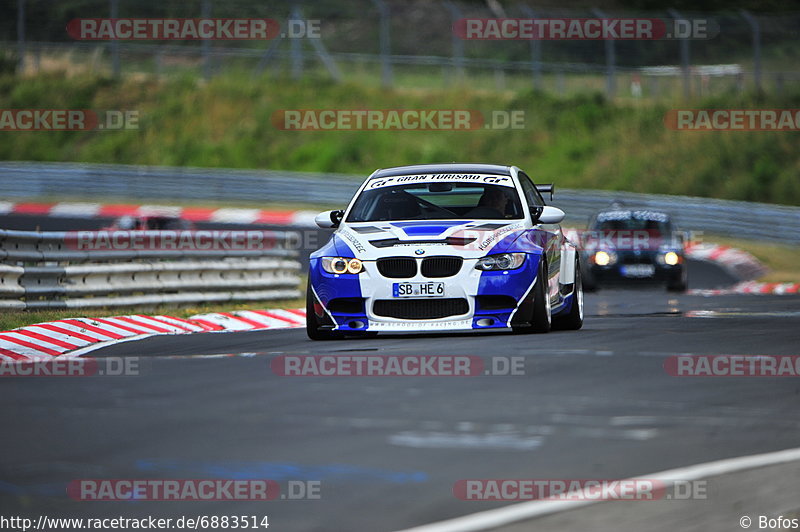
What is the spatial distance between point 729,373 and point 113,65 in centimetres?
3915

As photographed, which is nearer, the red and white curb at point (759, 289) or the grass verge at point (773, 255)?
the red and white curb at point (759, 289)

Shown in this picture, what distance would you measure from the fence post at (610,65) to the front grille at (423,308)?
1035 inches

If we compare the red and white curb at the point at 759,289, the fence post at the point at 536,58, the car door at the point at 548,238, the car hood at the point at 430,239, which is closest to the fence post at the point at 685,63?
the fence post at the point at 536,58

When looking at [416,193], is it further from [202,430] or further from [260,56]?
[260,56]

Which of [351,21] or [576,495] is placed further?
[351,21]

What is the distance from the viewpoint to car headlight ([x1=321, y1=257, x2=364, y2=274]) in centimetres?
1162

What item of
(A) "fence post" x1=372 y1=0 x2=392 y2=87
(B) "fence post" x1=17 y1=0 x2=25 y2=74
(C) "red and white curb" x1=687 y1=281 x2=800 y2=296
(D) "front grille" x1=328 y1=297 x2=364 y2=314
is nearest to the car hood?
(D) "front grille" x1=328 y1=297 x2=364 y2=314

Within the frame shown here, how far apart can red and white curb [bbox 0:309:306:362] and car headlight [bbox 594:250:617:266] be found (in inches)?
305

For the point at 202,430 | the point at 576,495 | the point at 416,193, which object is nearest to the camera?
the point at 576,495

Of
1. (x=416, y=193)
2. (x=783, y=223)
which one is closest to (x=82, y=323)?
(x=416, y=193)

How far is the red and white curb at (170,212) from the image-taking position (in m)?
35.7

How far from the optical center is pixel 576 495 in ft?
16.9

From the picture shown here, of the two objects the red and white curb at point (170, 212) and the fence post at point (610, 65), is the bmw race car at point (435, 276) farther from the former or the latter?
the fence post at point (610, 65)

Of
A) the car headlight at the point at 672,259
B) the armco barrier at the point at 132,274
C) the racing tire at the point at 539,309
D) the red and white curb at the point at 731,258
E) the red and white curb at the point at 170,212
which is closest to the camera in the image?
the racing tire at the point at 539,309
